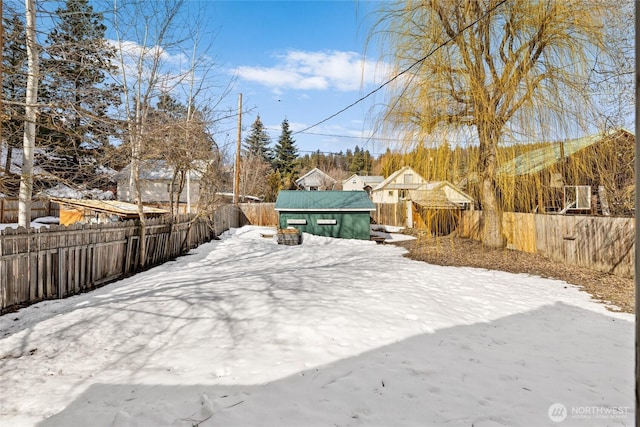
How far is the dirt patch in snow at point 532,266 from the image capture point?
22.3 feet

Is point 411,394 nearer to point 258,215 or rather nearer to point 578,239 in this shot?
point 578,239

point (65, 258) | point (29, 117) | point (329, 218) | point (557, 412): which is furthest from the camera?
point (329, 218)

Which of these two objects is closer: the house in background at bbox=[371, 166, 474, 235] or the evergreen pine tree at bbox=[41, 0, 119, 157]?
the evergreen pine tree at bbox=[41, 0, 119, 157]

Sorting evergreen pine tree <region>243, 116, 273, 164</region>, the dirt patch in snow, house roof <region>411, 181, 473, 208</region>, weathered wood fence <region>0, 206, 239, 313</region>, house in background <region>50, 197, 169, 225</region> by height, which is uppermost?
evergreen pine tree <region>243, 116, 273, 164</region>

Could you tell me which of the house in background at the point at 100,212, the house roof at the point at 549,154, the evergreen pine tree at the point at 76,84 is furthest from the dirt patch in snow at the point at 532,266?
the house in background at the point at 100,212

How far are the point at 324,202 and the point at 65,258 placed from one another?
44.7ft

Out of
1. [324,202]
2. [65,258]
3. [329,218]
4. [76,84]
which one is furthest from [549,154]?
[324,202]

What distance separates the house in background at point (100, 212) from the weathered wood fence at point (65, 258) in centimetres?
252

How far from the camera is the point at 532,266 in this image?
31.0 ft

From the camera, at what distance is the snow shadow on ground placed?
8.46 ft

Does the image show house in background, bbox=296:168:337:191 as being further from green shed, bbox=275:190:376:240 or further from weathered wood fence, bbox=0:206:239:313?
weathered wood fence, bbox=0:206:239:313

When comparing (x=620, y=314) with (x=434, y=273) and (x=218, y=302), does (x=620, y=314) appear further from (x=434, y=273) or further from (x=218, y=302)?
(x=218, y=302)

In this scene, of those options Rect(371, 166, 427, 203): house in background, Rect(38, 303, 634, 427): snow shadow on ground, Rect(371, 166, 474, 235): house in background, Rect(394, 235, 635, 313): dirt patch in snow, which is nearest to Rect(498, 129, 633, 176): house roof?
Rect(371, 166, 474, 235): house in background

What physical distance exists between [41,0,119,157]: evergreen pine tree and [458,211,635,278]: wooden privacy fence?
1056 centimetres
